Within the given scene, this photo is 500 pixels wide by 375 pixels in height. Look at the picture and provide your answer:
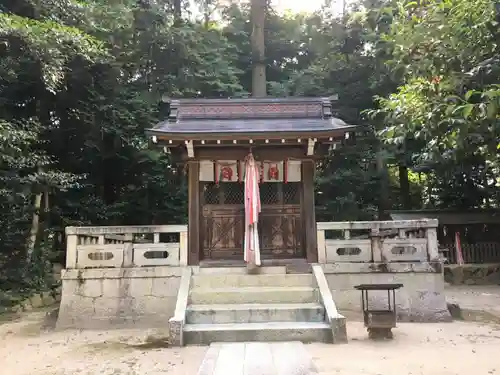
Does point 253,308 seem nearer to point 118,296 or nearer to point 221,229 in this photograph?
point 221,229

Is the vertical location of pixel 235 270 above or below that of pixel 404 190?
below

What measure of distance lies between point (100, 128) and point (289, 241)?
8535mm

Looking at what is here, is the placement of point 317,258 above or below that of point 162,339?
above

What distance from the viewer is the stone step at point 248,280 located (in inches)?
345

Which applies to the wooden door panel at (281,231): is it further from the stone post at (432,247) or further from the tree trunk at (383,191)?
the tree trunk at (383,191)

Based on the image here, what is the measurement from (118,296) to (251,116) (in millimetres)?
4950

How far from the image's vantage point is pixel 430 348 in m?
6.51

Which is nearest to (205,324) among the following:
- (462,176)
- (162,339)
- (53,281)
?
(162,339)

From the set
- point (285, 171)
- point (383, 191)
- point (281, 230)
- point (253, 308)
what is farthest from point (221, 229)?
point (383, 191)

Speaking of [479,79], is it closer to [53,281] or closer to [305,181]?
[305,181]

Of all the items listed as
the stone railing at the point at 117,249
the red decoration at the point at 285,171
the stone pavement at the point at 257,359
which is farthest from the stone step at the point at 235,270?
the stone pavement at the point at 257,359

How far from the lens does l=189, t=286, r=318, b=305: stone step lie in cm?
819

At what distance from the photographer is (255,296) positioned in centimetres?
823

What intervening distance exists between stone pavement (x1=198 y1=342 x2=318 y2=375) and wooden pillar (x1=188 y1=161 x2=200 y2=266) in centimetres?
305
